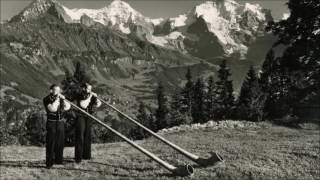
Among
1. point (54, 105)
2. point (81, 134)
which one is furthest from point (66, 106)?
point (81, 134)

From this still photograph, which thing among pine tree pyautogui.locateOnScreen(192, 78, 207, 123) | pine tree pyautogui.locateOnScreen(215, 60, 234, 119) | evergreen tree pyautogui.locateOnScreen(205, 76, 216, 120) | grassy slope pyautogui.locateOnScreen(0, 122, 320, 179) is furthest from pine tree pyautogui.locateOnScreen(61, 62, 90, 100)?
grassy slope pyautogui.locateOnScreen(0, 122, 320, 179)

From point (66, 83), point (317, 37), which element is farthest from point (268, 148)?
point (66, 83)

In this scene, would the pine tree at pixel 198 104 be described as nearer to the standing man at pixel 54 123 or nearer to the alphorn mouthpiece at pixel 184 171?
the standing man at pixel 54 123

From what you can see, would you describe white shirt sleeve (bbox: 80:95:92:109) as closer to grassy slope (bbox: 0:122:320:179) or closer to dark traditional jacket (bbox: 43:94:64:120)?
dark traditional jacket (bbox: 43:94:64:120)

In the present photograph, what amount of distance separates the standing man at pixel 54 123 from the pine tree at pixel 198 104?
311ft

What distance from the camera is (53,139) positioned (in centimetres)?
1588

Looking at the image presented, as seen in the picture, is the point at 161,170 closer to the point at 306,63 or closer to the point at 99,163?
the point at 99,163

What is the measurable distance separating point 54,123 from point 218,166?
5.50m

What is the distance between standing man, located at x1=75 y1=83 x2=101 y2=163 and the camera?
16578 mm

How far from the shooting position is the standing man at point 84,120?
54.4 feet

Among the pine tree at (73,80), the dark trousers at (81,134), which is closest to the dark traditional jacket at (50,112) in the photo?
the dark trousers at (81,134)

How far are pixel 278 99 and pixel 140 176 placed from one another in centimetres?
2454

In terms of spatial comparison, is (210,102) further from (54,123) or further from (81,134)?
(54,123)

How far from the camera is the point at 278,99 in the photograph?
37125 mm
